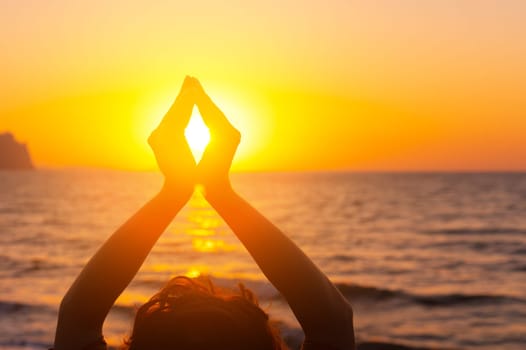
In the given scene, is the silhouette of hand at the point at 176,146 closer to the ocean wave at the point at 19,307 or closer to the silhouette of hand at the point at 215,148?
the silhouette of hand at the point at 215,148

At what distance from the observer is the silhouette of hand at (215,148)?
2.39m

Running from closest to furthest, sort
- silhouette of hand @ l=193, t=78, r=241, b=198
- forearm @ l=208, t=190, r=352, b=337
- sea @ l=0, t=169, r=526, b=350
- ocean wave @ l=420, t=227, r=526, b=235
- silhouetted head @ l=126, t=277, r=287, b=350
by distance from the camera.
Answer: silhouetted head @ l=126, t=277, r=287, b=350, forearm @ l=208, t=190, r=352, b=337, silhouette of hand @ l=193, t=78, r=241, b=198, sea @ l=0, t=169, r=526, b=350, ocean wave @ l=420, t=227, r=526, b=235

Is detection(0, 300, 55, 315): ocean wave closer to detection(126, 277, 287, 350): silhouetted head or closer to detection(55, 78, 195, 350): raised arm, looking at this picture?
detection(55, 78, 195, 350): raised arm

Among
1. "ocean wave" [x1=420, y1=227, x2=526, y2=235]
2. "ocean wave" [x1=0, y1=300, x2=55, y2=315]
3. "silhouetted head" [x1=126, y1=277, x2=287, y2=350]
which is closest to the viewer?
"silhouetted head" [x1=126, y1=277, x2=287, y2=350]

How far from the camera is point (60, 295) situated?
46.2 feet

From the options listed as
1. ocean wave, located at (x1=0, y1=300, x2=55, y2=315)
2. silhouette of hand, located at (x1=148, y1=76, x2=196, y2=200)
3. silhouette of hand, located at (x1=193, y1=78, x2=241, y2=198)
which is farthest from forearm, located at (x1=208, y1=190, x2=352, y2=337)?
ocean wave, located at (x1=0, y1=300, x2=55, y2=315)

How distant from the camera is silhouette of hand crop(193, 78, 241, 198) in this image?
239 cm

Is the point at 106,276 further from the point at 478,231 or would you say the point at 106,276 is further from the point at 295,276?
the point at 478,231

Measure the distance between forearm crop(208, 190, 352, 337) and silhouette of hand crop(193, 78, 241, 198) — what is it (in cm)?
29

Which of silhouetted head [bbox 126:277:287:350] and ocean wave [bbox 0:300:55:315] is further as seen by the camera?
ocean wave [bbox 0:300:55:315]

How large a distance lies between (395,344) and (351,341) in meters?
8.65

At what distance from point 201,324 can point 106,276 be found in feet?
1.47

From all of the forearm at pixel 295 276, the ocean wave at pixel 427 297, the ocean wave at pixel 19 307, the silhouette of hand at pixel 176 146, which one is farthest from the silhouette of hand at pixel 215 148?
the ocean wave at pixel 427 297

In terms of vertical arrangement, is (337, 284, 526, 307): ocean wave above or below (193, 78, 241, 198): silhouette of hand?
below
